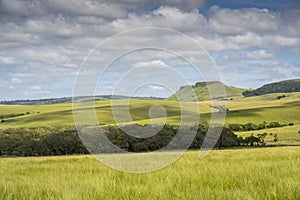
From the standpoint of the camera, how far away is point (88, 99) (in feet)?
32.3

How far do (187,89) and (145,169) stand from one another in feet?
10.5

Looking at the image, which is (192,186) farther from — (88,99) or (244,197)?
(88,99)

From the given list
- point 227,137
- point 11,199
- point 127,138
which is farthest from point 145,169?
point 227,137

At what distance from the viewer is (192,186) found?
635cm

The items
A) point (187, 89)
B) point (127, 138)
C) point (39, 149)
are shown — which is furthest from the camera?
point (39, 149)

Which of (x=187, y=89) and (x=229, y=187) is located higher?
(x=187, y=89)

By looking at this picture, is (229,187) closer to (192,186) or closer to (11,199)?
(192,186)

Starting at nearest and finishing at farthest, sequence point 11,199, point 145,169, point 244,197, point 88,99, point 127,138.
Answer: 1. point 244,197
2. point 11,199
3. point 145,169
4. point 88,99
5. point 127,138

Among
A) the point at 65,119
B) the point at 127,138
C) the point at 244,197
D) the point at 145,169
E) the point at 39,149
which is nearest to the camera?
the point at 244,197

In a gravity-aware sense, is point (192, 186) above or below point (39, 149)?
above

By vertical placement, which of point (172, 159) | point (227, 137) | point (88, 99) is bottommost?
point (227, 137)

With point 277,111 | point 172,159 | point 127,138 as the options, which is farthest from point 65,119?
point 172,159

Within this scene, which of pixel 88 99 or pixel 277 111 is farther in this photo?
pixel 277 111

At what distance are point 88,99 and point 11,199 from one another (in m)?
4.48
